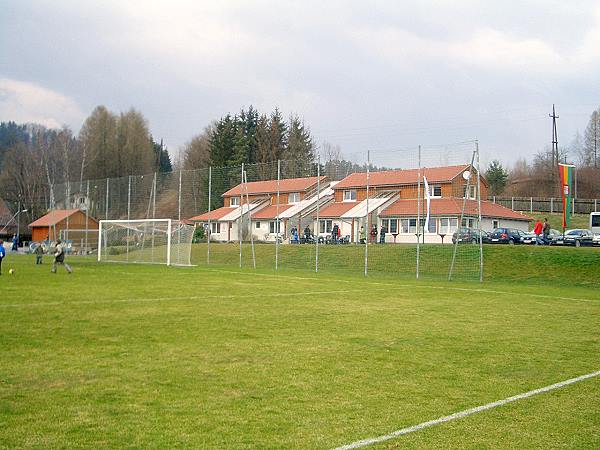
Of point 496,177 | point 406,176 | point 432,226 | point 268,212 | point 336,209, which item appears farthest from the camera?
point 496,177

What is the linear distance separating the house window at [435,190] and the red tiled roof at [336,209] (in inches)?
335

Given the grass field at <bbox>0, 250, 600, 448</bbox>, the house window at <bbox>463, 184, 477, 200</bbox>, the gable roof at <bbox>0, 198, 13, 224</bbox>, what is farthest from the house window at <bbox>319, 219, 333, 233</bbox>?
the gable roof at <bbox>0, 198, 13, 224</bbox>

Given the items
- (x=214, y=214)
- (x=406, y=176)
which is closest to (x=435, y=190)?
(x=406, y=176)

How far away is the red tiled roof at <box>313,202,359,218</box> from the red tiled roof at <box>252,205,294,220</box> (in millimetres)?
1860

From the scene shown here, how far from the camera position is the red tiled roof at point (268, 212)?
35656 mm

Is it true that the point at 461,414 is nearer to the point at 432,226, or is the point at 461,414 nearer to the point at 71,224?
the point at 432,226

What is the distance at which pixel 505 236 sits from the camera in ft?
142

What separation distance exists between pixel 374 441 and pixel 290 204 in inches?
1237

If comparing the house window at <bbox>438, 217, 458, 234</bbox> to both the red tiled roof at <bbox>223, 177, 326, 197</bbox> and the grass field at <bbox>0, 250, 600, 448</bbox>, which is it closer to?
the red tiled roof at <bbox>223, 177, 326, 197</bbox>

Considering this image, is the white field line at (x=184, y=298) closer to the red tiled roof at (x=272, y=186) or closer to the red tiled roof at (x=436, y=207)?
the red tiled roof at (x=436, y=207)

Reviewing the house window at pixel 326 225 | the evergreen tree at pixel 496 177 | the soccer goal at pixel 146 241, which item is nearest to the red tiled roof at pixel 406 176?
the house window at pixel 326 225

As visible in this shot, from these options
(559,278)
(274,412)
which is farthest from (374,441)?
(559,278)

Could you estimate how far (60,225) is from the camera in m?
48.9

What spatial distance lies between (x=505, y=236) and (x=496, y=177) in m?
29.1
